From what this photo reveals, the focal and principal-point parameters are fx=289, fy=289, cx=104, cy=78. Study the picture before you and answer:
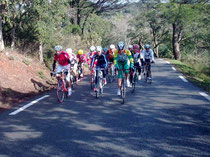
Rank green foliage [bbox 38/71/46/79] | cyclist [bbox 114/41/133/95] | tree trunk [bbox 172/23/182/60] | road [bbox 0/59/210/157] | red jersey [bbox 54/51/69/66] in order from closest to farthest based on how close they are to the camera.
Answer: road [bbox 0/59/210/157] → cyclist [bbox 114/41/133/95] → red jersey [bbox 54/51/69/66] → green foliage [bbox 38/71/46/79] → tree trunk [bbox 172/23/182/60]

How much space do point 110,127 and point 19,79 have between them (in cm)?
818

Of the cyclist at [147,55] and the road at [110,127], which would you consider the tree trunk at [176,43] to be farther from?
the road at [110,127]

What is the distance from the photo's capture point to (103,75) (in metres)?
11.0

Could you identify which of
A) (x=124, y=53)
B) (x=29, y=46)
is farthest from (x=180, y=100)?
(x=29, y=46)

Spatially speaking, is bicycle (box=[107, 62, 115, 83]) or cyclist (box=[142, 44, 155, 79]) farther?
bicycle (box=[107, 62, 115, 83])

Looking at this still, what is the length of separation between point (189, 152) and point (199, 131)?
1.25m

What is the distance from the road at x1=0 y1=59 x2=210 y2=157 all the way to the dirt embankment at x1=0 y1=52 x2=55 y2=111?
1760 mm

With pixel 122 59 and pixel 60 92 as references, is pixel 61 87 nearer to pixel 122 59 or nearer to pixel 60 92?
pixel 60 92

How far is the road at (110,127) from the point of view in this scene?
505 cm

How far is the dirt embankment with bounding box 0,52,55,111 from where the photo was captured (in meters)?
11.1

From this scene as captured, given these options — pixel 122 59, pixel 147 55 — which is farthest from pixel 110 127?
pixel 147 55

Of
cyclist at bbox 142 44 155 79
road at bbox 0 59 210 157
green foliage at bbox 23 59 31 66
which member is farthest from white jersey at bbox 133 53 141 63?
green foliage at bbox 23 59 31 66

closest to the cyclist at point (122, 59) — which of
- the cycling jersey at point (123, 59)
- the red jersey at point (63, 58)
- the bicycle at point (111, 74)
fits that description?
the cycling jersey at point (123, 59)

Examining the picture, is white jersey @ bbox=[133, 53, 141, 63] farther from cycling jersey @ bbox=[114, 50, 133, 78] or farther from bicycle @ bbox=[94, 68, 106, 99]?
cycling jersey @ bbox=[114, 50, 133, 78]
